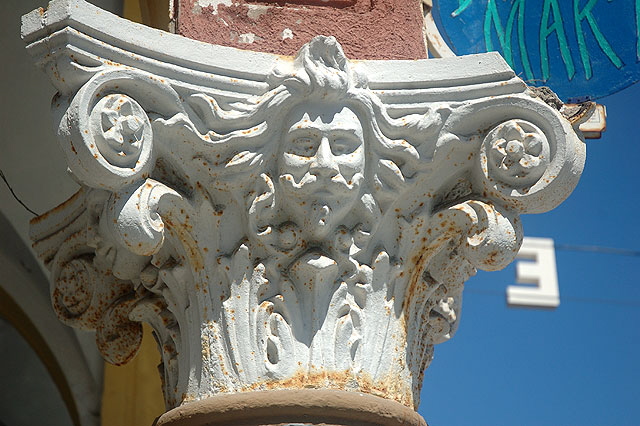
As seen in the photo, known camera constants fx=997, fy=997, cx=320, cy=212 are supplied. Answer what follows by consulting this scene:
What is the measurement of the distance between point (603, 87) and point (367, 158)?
2037 mm

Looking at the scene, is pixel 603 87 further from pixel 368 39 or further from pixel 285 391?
pixel 285 391

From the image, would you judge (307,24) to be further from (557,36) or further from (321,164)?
(557,36)

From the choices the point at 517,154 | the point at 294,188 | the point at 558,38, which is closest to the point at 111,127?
the point at 294,188

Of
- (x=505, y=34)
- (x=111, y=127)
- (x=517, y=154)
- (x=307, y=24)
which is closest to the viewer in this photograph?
(x=111, y=127)

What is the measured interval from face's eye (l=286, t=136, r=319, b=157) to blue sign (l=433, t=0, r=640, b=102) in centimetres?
189

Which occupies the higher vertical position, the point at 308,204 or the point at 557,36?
the point at 557,36

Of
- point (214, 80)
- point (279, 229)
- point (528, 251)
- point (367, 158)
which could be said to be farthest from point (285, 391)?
point (528, 251)

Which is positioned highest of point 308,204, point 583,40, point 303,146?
point 583,40

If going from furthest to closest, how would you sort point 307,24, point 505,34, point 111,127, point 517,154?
1. point 505,34
2. point 307,24
3. point 517,154
4. point 111,127

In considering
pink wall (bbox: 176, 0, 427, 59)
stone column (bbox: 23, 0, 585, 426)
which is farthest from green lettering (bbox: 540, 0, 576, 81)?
stone column (bbox: 23, 0, 585, 426)

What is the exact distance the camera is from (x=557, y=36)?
3953 millimetres

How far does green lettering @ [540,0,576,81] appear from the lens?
12.8 ft

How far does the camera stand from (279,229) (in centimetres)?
204

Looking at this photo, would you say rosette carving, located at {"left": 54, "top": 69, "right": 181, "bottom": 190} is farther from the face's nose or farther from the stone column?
the face's nose
